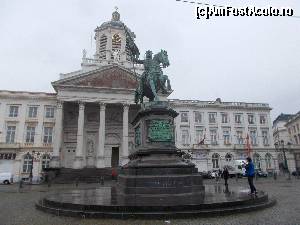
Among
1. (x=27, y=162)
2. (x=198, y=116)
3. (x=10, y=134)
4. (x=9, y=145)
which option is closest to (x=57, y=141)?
(x=27, y=162)

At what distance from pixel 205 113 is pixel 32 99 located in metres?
34.4

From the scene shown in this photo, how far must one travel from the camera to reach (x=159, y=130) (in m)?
12.7

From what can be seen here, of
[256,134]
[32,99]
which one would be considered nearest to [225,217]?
[32,99]

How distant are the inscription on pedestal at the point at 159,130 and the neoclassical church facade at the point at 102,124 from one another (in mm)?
28485

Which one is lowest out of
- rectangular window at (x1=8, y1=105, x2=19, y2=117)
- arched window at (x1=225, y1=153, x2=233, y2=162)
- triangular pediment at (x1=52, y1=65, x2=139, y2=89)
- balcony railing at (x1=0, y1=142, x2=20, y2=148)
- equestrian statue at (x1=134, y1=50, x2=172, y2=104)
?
arched window at (x1=225, y1=153, x2=233, y2=162)

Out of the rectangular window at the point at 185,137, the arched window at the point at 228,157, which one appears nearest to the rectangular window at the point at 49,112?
the rectangular window at the point at 185,137

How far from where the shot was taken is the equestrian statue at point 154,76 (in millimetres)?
14242

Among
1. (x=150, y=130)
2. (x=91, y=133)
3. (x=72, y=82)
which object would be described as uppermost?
(x=72, y=82)

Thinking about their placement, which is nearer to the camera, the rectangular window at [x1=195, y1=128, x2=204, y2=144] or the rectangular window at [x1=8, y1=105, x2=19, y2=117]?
the rectangular window at [x1=8, y1=105, x2=19, y2=117]

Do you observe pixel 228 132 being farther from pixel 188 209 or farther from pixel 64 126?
pixel 188 209

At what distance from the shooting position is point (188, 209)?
27.6 feet

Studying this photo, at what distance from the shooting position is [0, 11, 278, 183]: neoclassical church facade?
45312 millimetres

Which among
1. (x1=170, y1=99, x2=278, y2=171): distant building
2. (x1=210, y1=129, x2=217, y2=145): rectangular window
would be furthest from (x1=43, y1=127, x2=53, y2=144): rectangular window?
(x1=210, y1=129, x2=217, y2=145): rectangular window

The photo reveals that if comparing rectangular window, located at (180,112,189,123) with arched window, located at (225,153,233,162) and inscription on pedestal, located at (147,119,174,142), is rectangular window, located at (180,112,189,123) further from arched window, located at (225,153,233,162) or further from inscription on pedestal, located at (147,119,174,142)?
inscription on pedestal, located at (147,119,174,142)
